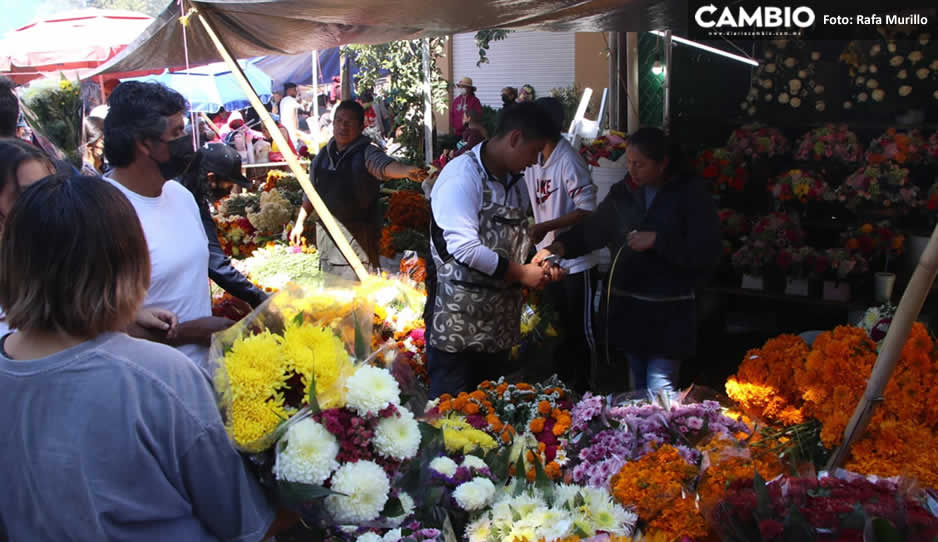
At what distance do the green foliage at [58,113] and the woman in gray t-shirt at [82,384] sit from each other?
4.48m

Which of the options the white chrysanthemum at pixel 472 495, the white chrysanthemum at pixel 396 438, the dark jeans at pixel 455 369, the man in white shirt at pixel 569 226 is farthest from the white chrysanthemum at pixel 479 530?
the man in white shirt at pixel 569 226

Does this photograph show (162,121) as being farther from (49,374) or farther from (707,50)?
(707,50)

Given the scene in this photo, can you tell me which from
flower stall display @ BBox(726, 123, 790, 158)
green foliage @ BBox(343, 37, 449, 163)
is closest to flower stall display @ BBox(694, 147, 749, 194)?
flower stall display @ BBox(726, 123, 790, 158)

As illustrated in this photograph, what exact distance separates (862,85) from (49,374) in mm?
5544

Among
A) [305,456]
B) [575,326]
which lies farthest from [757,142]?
[305,456]

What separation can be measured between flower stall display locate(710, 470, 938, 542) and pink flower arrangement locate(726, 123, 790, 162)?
4161mm

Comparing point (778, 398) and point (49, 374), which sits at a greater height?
point (49, 374)

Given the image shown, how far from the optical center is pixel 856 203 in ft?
17.3

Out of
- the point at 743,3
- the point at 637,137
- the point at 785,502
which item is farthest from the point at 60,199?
the point at 743,3

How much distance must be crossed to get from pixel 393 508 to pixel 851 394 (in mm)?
1380

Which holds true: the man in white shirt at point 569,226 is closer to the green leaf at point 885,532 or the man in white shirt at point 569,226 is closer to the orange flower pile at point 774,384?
the orange flower pile at point 774,384

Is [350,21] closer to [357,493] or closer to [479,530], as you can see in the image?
[479,530]

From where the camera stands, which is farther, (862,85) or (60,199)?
(862,85)

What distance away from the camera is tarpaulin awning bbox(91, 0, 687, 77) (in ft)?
14.5
